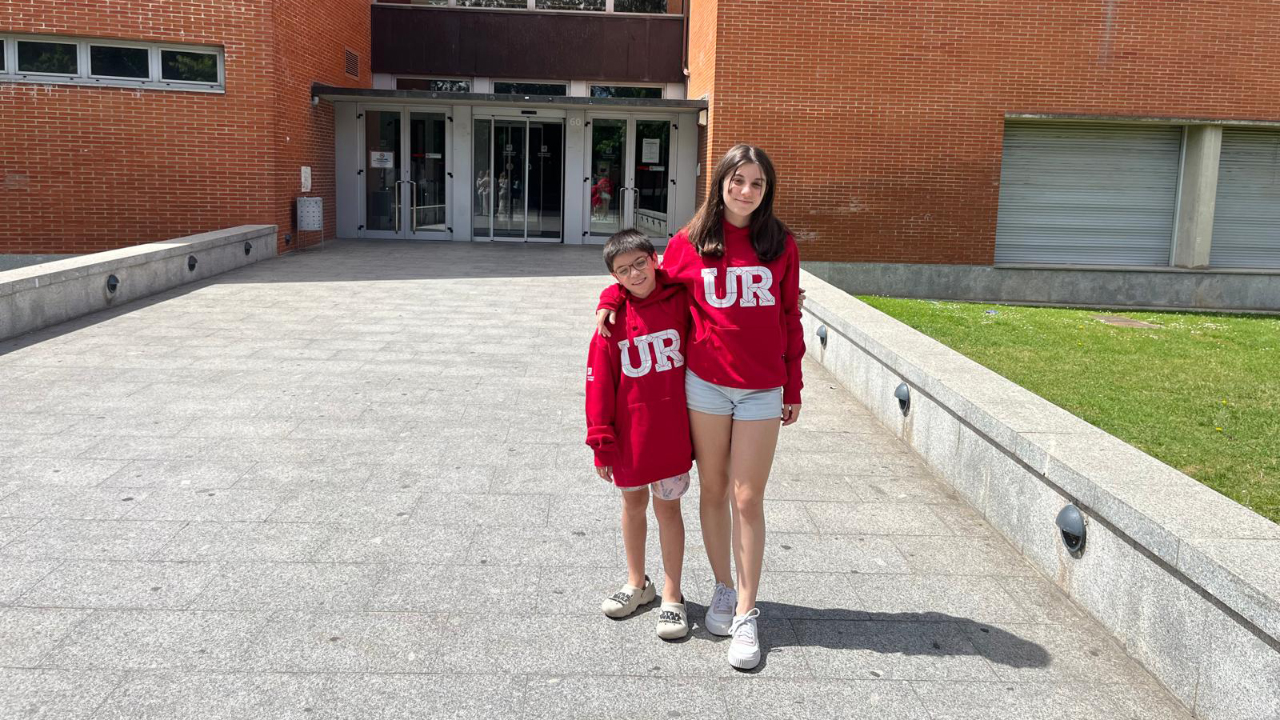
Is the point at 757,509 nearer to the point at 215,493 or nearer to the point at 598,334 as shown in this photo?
the point at 598,334

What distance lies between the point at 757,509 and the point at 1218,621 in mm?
1444

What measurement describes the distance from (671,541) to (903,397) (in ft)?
10.2

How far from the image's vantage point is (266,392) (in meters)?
7.54

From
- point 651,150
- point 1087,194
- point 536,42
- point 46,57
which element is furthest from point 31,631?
point 536,42

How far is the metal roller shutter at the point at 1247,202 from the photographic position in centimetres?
1800

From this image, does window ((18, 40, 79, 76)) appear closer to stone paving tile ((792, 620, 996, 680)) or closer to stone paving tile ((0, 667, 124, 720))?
stone paving tile ((0, 667, 124, 720))

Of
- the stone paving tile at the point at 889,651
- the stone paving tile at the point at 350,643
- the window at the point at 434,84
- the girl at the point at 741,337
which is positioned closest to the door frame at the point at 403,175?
the window at the point at 434,84

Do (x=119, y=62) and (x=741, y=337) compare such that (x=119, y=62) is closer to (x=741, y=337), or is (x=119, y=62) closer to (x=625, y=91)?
(x=625, y=91)

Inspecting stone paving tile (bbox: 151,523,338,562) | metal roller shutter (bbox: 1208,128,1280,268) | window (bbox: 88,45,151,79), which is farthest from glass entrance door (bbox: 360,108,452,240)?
stone paving tile (bbox: 151,523,338,562)

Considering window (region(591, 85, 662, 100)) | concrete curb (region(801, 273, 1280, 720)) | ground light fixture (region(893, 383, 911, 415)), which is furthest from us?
window (region(591, 85, 662, 100))

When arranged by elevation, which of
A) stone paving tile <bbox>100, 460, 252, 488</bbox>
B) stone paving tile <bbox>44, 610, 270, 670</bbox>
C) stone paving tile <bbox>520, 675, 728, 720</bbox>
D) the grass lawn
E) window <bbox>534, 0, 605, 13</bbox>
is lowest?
stone paving tile <bbox>520, 675, 728, 720</bbox>

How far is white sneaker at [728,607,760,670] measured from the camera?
3635 mm

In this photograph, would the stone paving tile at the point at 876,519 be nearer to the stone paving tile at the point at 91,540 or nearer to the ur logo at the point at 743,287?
the ur logo at the point at 743,287

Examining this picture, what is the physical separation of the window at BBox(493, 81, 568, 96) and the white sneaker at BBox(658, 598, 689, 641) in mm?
18833
